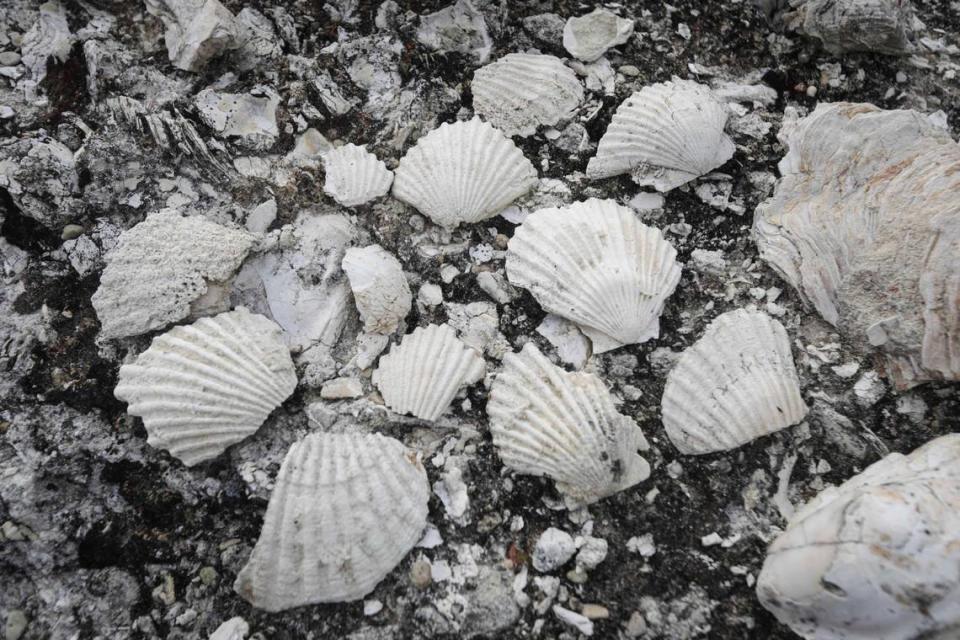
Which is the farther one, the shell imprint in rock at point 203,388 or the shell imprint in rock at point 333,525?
the shell imprint in rock at point 203,388

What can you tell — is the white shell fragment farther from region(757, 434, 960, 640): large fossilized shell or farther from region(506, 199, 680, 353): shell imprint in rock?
region(757, 434, 960, 640): large fossilized shell

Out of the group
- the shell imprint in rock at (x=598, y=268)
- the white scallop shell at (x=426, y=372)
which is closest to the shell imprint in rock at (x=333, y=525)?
the white scallop shell at (x=426, y=372)

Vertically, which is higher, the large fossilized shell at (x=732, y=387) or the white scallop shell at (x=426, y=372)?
the large fossilized shell at (x=732, y=387)

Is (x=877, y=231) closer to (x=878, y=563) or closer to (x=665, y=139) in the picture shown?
(x=665, y=139)

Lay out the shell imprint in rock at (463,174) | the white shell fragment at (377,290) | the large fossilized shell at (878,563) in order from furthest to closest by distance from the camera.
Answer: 1. the shell imprint in rock at (463,174)
2. the white shell fragment at (377,290)
3. the large fossilized shell at (878,563)

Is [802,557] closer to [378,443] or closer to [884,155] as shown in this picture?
[378,443]

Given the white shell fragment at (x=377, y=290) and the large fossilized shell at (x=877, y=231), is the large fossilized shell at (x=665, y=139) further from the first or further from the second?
the white shell fragment at (x=377, y=290)

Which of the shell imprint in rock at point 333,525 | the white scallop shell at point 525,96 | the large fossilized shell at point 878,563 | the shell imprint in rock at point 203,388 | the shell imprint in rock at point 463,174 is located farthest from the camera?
the white scallop shell at point 525,96
